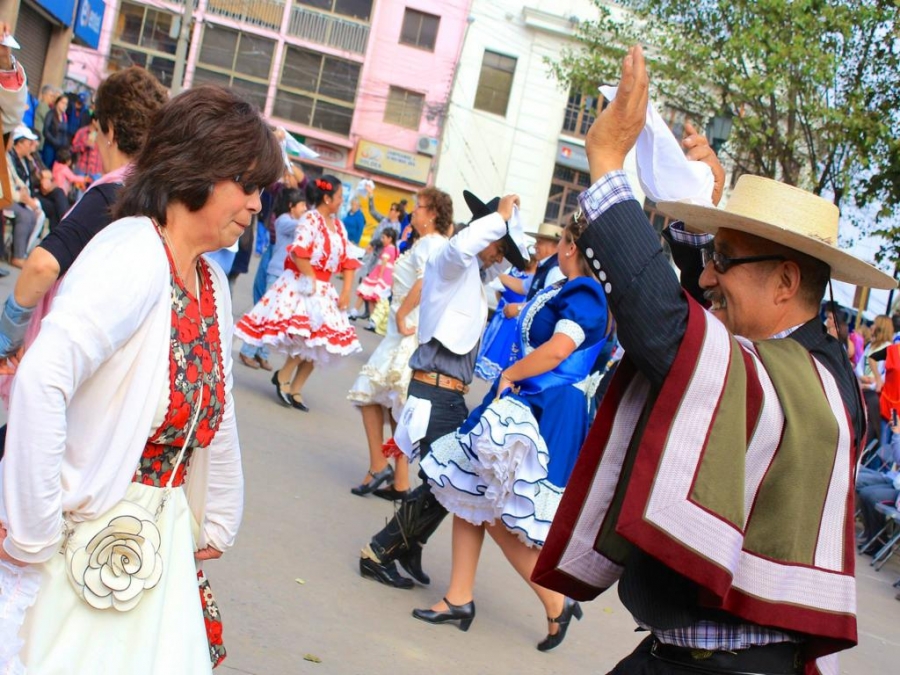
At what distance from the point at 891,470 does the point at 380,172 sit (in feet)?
109

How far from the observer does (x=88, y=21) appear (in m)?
22.5

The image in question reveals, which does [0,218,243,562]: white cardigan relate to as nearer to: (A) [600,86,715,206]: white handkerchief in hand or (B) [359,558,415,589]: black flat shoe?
(A) [600,86,715,206]: white handkerchief in hand

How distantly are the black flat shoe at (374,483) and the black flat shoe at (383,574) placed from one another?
65.9 inches

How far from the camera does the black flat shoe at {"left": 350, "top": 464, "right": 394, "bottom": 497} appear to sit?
7801 mm

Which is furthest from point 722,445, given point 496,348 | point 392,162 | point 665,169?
point 392,162

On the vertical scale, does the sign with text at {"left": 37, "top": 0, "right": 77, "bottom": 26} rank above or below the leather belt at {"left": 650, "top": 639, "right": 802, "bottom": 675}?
above

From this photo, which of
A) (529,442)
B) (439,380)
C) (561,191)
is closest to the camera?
(529,442)

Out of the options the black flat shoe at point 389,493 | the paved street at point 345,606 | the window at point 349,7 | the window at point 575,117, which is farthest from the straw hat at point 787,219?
the window at point 349,7

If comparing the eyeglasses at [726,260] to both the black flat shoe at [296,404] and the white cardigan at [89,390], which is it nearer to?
the white cardigan at [89,390]

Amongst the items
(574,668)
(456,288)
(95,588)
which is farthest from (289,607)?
(95,588)

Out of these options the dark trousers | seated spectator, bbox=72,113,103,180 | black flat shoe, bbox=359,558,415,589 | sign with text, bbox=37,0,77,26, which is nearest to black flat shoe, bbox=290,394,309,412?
the dark trousers

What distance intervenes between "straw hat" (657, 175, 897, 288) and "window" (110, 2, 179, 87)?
44927mm

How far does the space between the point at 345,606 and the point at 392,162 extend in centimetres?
3826

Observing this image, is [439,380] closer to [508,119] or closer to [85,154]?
[85,154]
